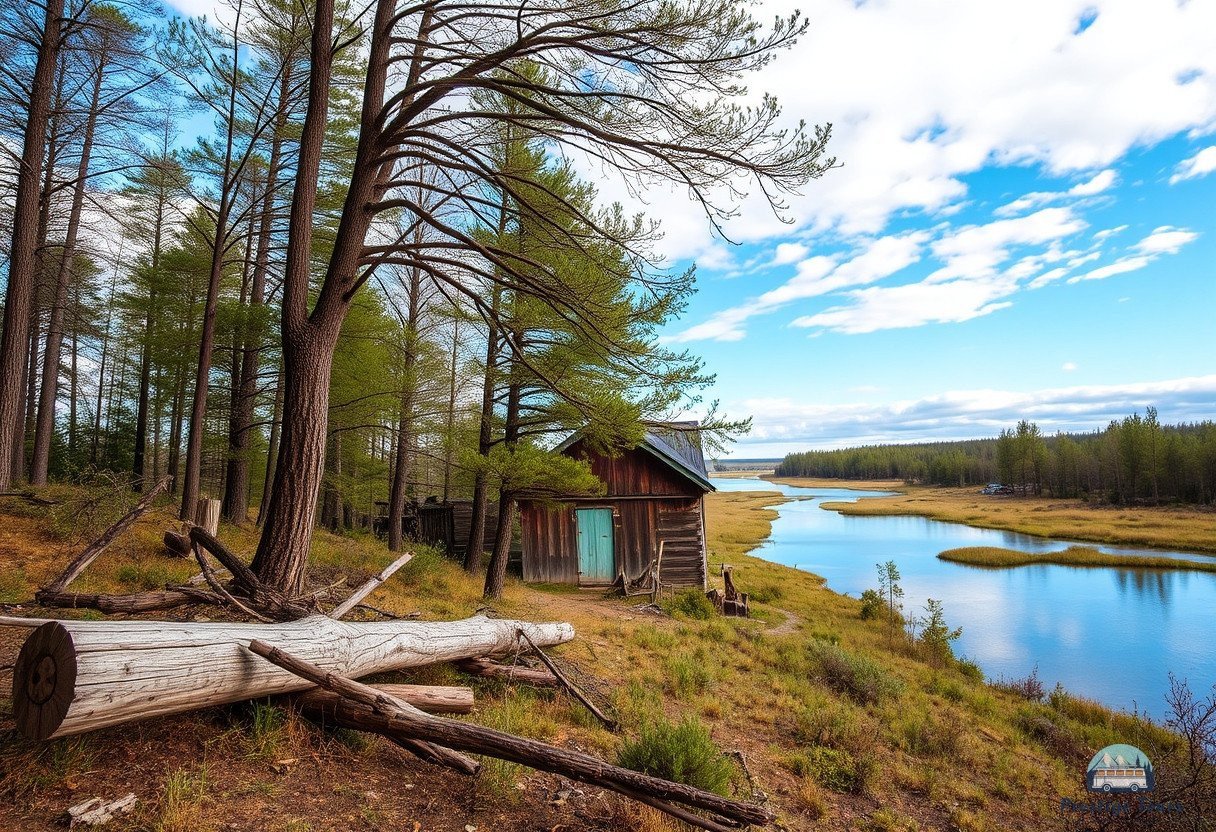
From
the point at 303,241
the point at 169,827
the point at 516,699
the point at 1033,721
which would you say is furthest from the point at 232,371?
the point at 1033,721

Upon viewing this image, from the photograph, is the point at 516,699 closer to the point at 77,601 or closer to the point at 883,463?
the point at 77,601

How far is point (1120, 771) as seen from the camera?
771cm

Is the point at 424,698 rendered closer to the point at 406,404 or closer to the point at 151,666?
the point at 151,666

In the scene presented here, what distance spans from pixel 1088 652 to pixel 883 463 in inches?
5971

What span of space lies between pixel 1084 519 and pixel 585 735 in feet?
213

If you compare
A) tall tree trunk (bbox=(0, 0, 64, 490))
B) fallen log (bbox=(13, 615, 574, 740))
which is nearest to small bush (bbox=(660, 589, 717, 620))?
fallen log (bbox=(13, 615, 574, 740))

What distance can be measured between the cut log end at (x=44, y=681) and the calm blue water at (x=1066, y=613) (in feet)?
50.2

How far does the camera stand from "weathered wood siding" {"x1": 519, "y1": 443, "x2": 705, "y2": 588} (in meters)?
17.7

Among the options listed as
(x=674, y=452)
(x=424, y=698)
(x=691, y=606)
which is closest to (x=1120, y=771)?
(x=691, y=606)

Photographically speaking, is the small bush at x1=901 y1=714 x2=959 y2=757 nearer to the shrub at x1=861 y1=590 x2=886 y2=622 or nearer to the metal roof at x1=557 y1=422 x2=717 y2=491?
the metal roof at x1=557 y1=422 x2=717 y2=491

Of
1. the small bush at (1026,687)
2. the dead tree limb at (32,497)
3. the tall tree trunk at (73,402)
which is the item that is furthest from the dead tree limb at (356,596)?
the tall tree trunk at (73,402)

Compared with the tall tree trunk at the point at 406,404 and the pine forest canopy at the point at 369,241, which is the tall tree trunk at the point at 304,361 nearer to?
the pine forest canopy at the point at 369,241

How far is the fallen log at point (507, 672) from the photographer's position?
236 inches

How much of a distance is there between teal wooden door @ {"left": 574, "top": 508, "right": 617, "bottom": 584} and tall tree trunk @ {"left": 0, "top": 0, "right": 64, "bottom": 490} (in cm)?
1278
